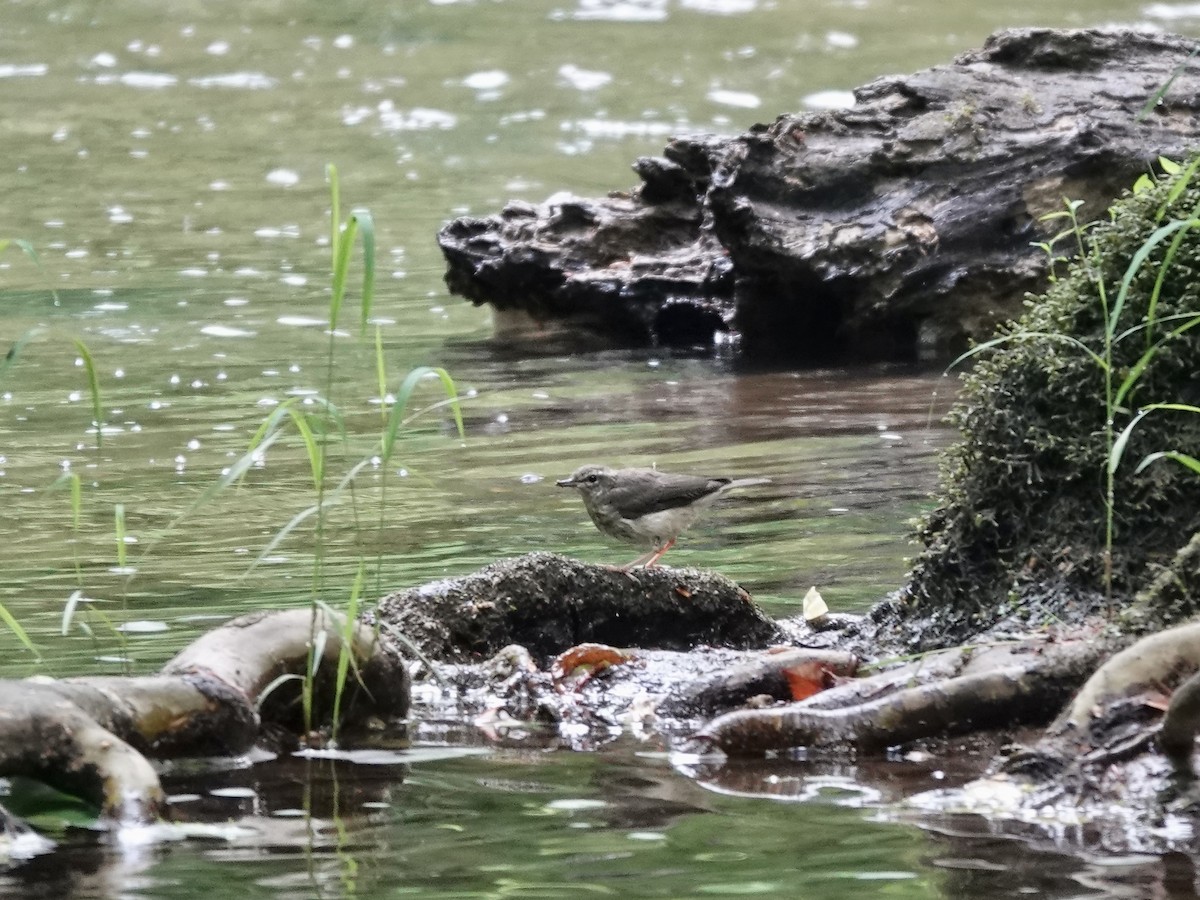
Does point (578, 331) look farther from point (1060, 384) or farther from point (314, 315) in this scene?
point (1060, 384)

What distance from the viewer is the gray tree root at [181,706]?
472 cm

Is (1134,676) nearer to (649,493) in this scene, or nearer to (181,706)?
(181,706)

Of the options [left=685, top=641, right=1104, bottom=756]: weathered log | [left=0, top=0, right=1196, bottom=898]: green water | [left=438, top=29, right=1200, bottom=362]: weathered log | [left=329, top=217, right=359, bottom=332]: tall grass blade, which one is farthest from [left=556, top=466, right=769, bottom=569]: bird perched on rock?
[left=438, top=29, right=1200, bottom=362]: weathered log

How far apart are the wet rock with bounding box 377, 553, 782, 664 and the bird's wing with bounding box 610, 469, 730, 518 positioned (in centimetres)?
118

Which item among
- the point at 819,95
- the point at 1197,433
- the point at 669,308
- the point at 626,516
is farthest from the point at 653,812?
the point at 819,95

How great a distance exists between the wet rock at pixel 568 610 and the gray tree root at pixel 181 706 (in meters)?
0.75

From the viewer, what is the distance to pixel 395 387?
48.3ft

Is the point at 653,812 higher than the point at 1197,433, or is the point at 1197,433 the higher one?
the point at 1197,433

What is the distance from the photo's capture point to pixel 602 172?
25.8 meters

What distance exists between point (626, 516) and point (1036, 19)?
2949cm

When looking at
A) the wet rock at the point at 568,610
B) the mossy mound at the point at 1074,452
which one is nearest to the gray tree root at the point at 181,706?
the wet rock at the point at 568,610

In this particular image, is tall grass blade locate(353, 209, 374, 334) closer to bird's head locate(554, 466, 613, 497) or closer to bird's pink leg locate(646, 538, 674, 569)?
bird's head locate(554, 466, 613, 497)

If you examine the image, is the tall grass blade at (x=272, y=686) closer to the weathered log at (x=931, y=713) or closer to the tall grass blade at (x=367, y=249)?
the tall grass blade at (x=367, y=249)

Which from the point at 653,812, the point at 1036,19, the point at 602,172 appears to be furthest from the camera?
the point at 1036,19
